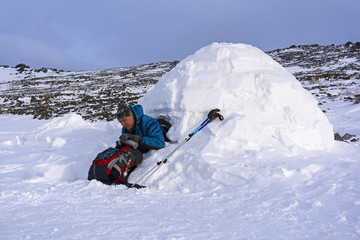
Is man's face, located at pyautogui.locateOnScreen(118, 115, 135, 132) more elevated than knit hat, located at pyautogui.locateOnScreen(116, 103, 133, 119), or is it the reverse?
knit hat, located at pyautogui.locateOnScreen(116, 103, 133, 119)

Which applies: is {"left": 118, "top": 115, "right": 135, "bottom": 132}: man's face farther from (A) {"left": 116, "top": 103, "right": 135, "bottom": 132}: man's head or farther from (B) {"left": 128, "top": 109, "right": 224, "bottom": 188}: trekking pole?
(B) {"left": 128, "top": 109, "right": 224, "bottom": 188}: trekking pole

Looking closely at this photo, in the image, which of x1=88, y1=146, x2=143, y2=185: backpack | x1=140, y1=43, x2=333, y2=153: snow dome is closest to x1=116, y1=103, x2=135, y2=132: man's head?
x1=88, y1=146, x2=143, y2=185: backpack

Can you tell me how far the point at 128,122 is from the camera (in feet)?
12.8

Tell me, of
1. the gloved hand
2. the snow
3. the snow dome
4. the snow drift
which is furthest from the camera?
the gloved hand

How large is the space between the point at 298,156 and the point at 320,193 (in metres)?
1.02

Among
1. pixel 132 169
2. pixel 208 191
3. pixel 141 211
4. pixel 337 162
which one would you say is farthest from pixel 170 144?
pixel 337 162

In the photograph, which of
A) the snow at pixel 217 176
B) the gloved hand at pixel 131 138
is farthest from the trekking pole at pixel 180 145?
the gloved hand at pixel 131 138

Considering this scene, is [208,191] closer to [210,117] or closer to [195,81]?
[210,117]

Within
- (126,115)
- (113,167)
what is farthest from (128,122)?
(113,167)

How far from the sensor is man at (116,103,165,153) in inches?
150

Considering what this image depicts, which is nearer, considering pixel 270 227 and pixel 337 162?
pixel 270 227

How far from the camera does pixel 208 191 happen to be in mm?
2918

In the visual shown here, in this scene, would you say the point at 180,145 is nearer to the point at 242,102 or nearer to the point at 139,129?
the point at 139,129

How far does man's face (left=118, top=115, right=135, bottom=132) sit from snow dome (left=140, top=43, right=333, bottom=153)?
641 mm
